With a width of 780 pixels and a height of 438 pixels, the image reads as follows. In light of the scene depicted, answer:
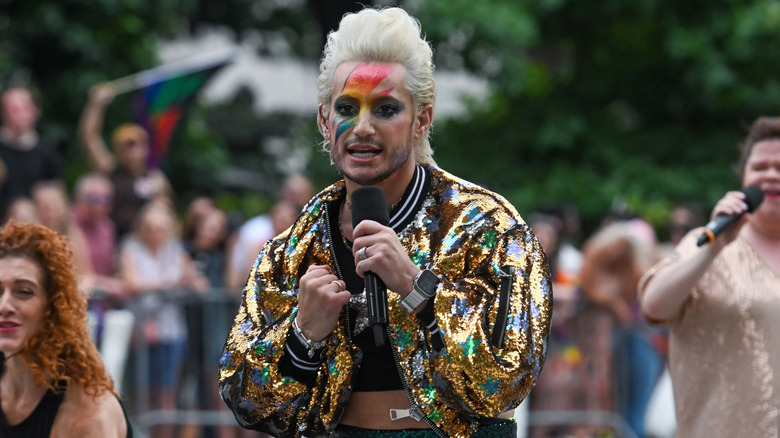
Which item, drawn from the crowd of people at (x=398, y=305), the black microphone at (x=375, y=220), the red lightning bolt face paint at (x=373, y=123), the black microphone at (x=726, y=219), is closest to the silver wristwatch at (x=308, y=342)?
the crowd of people at (x=398, y=305)

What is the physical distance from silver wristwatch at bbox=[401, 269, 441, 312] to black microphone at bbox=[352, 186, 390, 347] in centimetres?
8

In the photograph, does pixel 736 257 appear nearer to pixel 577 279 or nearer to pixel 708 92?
pixel 577 279

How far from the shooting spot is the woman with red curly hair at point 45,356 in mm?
4398

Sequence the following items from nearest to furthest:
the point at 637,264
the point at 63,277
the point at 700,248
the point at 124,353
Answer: the point at 63,277 → the point at 700,248 → the point at 124,353 → the point at 637,264

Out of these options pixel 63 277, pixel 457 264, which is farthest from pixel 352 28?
pixel 63 277

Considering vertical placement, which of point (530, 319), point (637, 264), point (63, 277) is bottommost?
point (530, 319)

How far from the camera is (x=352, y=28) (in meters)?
3.86

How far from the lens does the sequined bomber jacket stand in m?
3.59

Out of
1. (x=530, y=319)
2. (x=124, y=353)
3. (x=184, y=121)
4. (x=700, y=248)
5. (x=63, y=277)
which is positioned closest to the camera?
(x=530, y=319)

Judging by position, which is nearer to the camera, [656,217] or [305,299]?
[305,299]

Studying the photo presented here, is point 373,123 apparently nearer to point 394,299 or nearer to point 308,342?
point 394,299

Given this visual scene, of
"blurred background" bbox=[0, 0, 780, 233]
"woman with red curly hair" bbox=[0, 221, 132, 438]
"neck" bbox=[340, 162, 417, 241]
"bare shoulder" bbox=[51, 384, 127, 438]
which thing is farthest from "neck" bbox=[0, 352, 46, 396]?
"blurred background" bbox=[0, 0, 780, 233]

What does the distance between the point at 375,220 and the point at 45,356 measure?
1433mm

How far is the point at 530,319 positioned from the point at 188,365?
6087 millimetres
